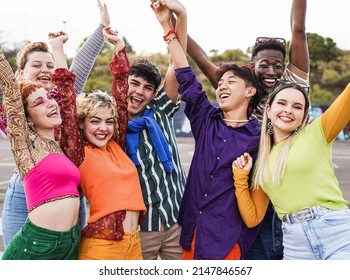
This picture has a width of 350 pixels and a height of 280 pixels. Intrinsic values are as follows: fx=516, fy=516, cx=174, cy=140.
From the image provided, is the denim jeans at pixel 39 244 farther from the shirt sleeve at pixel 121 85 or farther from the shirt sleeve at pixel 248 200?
the shirt sleeve at pixel 248 200

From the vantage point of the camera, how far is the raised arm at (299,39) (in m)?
3.07

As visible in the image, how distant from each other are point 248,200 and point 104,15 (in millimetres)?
1523

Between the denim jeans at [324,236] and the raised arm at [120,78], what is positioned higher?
the raised arm at [120,78]

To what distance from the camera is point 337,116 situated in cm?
244

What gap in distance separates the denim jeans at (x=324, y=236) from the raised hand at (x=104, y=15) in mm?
1742

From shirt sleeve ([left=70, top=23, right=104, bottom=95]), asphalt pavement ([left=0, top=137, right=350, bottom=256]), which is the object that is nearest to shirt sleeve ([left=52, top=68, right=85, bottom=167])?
shirt sleeve ([left=70, top=23, right=104, bottom=95])

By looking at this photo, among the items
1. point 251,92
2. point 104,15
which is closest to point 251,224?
point 251,92

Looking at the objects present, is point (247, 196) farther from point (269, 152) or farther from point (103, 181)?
point (103, 181)

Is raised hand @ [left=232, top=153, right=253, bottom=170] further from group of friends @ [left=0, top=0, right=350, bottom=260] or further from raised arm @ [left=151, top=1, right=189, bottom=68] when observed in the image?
raised arm @ [left=151, top=1, right=189, bottom=68]

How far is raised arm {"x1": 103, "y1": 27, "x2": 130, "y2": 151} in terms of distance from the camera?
289 centimetres

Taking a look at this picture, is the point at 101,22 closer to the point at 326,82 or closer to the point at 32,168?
the point at 32,168

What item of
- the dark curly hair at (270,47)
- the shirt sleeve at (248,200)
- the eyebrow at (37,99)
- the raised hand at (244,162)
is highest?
the dark curly hair at (270,47)

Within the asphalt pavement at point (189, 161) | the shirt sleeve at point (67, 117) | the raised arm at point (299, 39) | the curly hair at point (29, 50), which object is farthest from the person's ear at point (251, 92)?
the asphalt pavement at point (189, 161)
